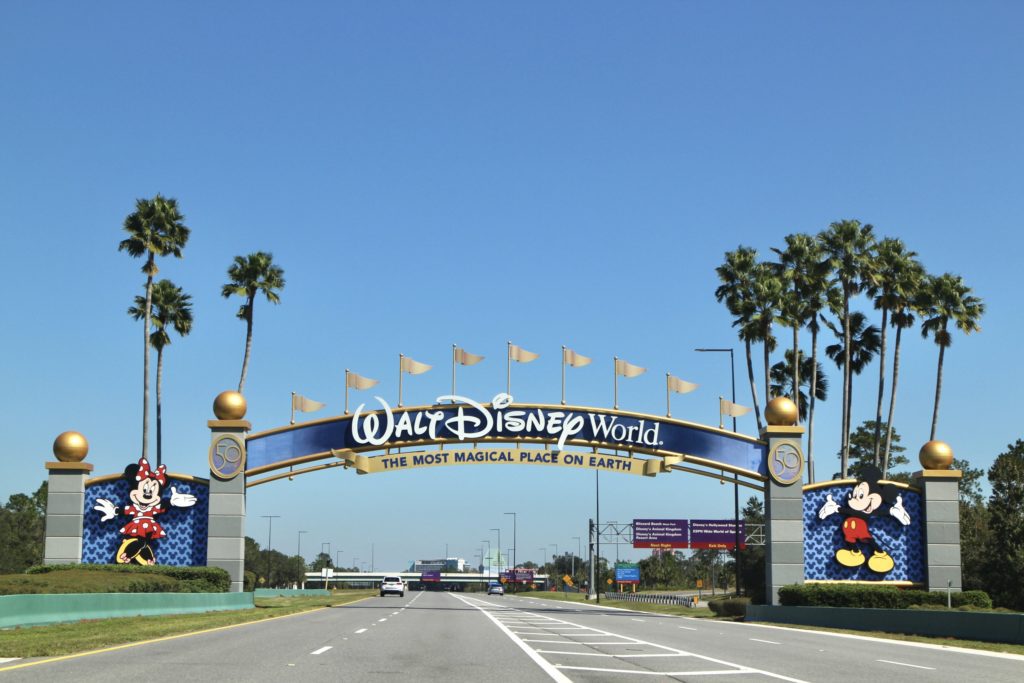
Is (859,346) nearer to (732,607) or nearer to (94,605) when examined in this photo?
(732,607)

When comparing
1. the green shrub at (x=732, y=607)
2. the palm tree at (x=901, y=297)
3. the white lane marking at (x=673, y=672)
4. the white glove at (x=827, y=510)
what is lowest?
the green shrub at (x=732, y=607)

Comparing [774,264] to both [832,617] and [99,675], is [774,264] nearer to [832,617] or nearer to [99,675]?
[832,617]

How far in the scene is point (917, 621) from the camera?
105 feet

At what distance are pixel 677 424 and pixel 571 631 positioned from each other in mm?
19901

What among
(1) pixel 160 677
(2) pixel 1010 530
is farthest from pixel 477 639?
(2) pixel 1010 530

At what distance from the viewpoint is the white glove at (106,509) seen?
4672 centimetres

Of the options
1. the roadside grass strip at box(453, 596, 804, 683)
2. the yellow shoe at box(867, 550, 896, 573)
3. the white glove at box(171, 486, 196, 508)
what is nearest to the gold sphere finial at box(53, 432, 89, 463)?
the white glove at box(171, 486, 196, 508)

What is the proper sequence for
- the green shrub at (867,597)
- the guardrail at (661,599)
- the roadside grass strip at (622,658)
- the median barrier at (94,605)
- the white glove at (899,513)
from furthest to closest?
the guardrail at (661,599)
the white glove at (899,513)
the green shrub at (867,597)
the median barrier at (94,605)
the roadside grass strip at (622,658)

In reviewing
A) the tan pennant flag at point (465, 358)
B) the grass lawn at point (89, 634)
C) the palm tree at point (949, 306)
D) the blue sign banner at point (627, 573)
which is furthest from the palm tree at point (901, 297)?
the blue sign banner at point (627, 573)

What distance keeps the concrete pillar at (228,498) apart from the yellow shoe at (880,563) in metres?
26.1

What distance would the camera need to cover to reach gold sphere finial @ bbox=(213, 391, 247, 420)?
47438 mm

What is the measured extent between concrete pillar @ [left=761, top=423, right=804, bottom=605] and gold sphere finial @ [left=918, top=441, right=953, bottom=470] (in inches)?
216

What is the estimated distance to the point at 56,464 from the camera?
153 ft

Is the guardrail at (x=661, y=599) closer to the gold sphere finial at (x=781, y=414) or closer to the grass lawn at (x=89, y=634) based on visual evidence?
the gold sphere finial at (x=781, y=414)
